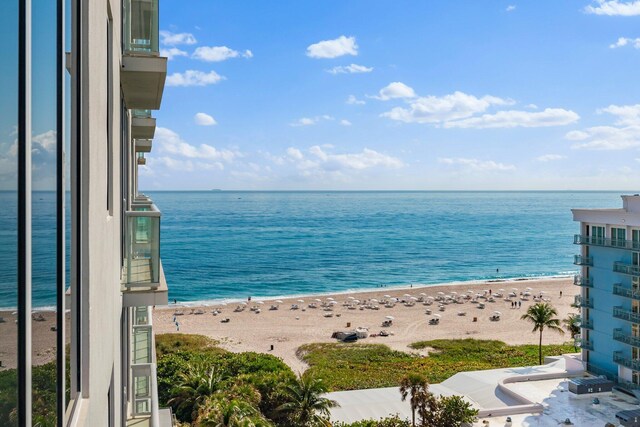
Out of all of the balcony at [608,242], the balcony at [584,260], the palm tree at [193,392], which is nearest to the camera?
the palm tree at [193,392]

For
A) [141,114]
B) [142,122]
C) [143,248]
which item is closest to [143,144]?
[141,114]

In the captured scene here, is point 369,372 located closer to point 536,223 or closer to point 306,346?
point 306,346

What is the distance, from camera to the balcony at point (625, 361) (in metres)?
26.3

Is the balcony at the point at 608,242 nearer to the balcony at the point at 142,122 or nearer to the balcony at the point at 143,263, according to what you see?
the balcony at the point at 142,122

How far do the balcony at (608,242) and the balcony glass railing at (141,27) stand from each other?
88.0ft

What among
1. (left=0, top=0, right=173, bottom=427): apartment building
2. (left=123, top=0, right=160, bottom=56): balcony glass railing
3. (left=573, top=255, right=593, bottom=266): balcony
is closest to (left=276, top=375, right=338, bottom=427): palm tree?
(left=0, top=0, right=173, bottom=427): apartment building

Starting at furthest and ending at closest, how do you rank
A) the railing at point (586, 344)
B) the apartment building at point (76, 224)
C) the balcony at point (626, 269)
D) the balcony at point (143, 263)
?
the railing at point (586, 344)
the balcony at point (626, 269)
the balcony at point (143, 263)
the apartment building at point (76, 224)

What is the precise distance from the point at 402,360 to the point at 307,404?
1739cm

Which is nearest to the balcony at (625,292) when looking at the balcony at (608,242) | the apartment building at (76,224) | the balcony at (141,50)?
the balcony at (608,242)

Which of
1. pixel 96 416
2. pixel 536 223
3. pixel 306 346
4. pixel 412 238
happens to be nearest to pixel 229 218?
pixel 412 238

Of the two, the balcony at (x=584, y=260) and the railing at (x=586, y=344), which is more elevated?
the balcony at (x=584, y=260)

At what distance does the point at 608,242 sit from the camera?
2809 cm

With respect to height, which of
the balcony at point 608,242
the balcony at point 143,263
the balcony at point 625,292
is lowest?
the balcony at point 625,292

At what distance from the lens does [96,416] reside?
Result: 130 inches
